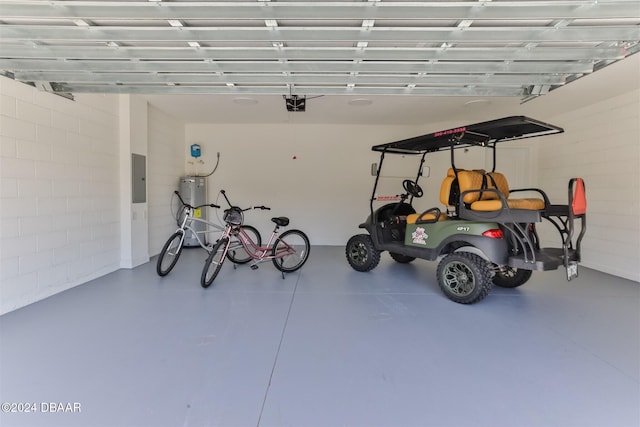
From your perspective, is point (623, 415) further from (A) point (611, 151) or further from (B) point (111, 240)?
(B) point (111, 240)

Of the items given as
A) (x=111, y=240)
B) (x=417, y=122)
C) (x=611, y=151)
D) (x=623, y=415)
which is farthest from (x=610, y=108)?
(x=111, y=240)

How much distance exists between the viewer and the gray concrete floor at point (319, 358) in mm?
1541

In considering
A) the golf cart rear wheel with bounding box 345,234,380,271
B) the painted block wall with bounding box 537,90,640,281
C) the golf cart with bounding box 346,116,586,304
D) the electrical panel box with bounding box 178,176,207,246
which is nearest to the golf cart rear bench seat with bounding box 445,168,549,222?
the golf cart with bounding box 346,116,586,304

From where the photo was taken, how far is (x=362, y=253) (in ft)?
14.8

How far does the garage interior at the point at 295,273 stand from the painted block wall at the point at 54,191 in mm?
22

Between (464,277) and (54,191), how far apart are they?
15.1ft

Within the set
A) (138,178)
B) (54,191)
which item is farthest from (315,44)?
(138,178)

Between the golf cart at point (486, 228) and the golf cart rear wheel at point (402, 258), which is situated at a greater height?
the golf cart at point (486, 228)

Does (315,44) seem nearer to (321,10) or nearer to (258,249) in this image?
(321,10)

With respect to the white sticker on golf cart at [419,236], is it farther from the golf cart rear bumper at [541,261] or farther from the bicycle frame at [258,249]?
the bicycle frame at [258,249]

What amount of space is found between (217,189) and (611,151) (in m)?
7.06

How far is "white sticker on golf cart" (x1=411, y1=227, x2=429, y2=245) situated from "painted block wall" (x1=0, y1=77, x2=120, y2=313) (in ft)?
13.9

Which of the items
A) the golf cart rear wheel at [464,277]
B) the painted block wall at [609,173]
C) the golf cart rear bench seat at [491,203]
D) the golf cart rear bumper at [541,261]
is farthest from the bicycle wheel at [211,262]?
the painted block wall at [609,173]

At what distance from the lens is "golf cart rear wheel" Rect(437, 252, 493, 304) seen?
9.82ft
